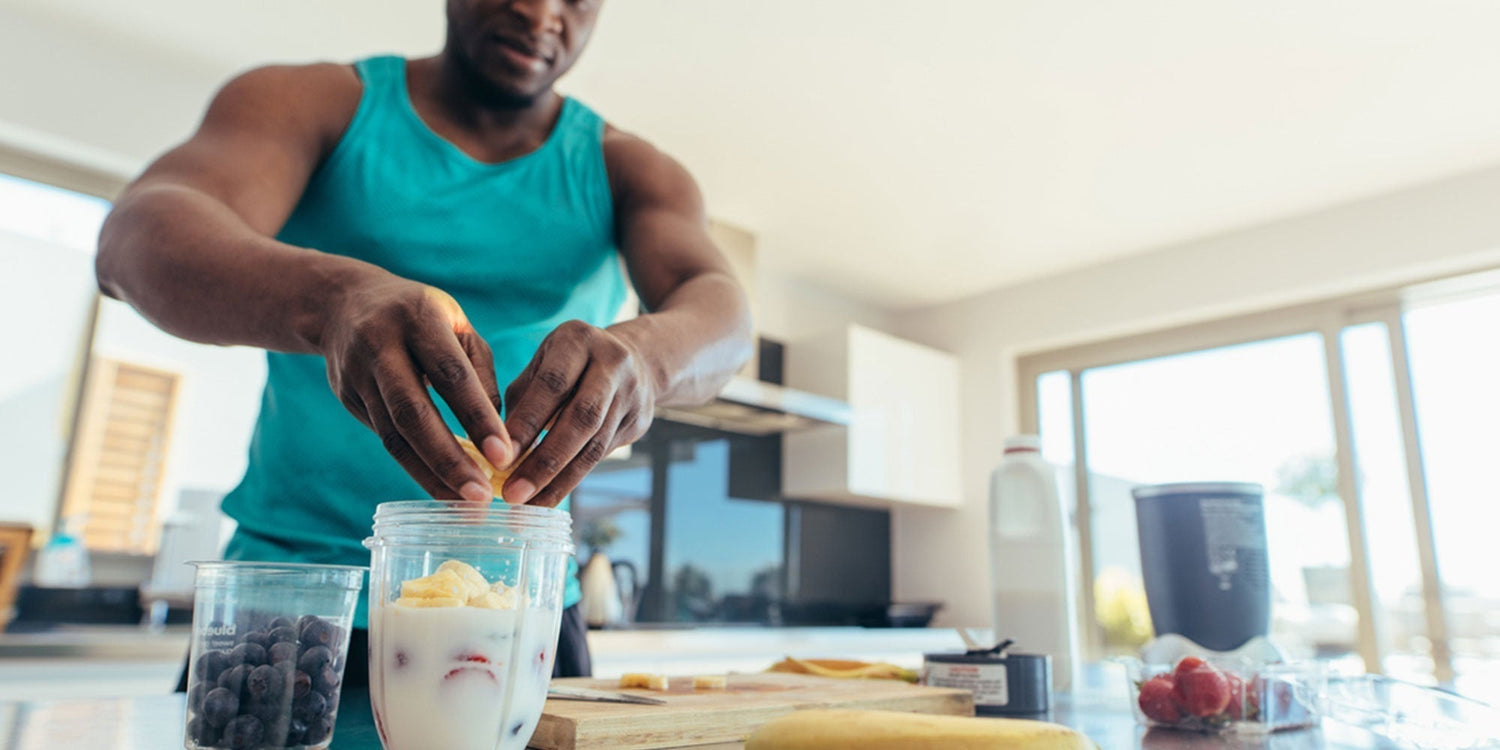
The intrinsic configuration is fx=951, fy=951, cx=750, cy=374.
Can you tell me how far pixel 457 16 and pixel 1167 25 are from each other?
1.99 metres

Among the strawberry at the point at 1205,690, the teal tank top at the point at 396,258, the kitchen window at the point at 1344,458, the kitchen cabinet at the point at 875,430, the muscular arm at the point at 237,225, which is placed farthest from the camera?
the kitchen cabinet at the point at 875,430

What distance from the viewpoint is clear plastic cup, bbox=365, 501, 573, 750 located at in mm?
482

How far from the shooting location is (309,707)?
0.52 metres

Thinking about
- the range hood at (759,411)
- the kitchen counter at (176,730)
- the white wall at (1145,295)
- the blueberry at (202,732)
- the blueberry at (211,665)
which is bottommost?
the kitchen counter at (176,730)

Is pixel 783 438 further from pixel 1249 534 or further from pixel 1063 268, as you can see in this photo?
pixel 1249 534

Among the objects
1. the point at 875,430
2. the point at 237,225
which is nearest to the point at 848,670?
the point at 237,225

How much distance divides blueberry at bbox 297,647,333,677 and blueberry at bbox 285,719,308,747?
0.03 meters

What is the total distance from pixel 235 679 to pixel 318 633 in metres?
0.05

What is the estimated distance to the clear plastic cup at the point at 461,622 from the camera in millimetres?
482

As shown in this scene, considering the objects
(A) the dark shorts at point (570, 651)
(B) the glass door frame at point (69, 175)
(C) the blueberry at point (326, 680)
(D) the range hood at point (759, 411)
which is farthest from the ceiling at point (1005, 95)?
(C) the blueberry at point (326, 680)

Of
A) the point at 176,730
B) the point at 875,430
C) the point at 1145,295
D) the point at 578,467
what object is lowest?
the point at 176,730

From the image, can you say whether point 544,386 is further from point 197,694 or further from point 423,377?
point 197,694

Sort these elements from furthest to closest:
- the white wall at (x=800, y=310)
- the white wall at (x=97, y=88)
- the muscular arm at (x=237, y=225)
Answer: the white wall at (x=800, y=310) → the white wall at (x=97, y=88) → the muscular arm at (x=237, y=225)

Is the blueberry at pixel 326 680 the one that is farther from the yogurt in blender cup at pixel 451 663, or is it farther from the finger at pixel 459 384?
the finger at pixel 459 384
